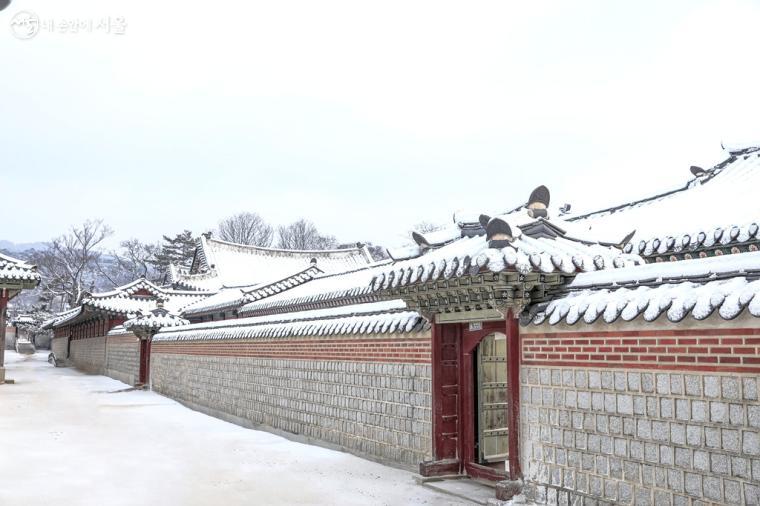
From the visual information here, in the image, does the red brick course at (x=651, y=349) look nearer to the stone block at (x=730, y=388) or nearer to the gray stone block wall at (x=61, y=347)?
the stone block at (x=730, y=388)

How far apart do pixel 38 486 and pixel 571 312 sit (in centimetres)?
696

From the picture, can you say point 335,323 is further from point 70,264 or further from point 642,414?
point 70,264

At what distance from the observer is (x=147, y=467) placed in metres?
9.40

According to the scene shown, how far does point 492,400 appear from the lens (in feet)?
28.0

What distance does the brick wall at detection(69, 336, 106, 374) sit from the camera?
33062 millimetres

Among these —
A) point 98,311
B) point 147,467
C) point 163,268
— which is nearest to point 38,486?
point 147,467

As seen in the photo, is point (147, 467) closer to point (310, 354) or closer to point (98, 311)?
point (310, 354)

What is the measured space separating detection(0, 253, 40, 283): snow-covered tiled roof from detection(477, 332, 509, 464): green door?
18.8 metres

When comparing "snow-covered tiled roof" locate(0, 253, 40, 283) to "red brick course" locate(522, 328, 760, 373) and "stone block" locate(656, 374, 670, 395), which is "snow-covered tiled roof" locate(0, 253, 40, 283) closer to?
"red brick course" locate(522, 328, 760, 373)

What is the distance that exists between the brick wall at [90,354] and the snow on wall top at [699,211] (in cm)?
2769

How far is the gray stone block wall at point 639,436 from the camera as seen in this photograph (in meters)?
4.76

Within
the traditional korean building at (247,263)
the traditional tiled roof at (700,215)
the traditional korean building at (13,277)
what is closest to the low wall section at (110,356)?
the traditional korean building at (13,277)

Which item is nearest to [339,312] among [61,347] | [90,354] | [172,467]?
[172,467]

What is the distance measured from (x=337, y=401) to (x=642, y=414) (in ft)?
19.3
